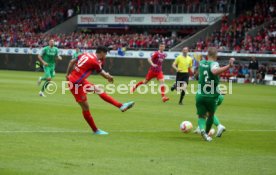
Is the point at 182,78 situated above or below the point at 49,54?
below

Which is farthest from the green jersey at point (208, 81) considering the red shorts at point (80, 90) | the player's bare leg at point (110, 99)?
the red shorts at point (80, 90)

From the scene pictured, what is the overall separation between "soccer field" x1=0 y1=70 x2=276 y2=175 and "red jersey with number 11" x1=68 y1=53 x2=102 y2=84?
1.23 meters

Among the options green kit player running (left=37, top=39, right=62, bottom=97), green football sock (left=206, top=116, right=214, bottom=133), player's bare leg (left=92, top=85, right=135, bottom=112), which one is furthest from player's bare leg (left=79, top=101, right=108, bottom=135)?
green kit player running (left=37, top=39, right=62, bottom=97)

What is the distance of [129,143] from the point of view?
12.7 m

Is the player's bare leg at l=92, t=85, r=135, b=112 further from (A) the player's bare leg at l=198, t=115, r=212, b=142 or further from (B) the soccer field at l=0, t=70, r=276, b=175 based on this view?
(A) the player's bare leg at l=198, t=115, r=212, b=142

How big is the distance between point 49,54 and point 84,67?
13233 mm

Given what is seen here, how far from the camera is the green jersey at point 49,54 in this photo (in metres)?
27.2

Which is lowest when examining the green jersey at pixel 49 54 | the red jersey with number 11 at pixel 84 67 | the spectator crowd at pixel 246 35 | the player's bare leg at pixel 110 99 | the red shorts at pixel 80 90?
the spectator crowd at pixel 246 35

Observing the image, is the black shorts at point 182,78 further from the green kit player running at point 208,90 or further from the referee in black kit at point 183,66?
the green kit player running at point 208,90

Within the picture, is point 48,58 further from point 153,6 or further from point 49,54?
point 153,6

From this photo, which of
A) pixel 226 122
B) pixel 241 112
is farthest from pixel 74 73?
pixel 241 112

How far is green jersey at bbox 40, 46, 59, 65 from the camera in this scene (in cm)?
2719

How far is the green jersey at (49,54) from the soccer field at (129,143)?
5704mm

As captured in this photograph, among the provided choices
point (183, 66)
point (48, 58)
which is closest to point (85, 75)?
point (183, 66)
